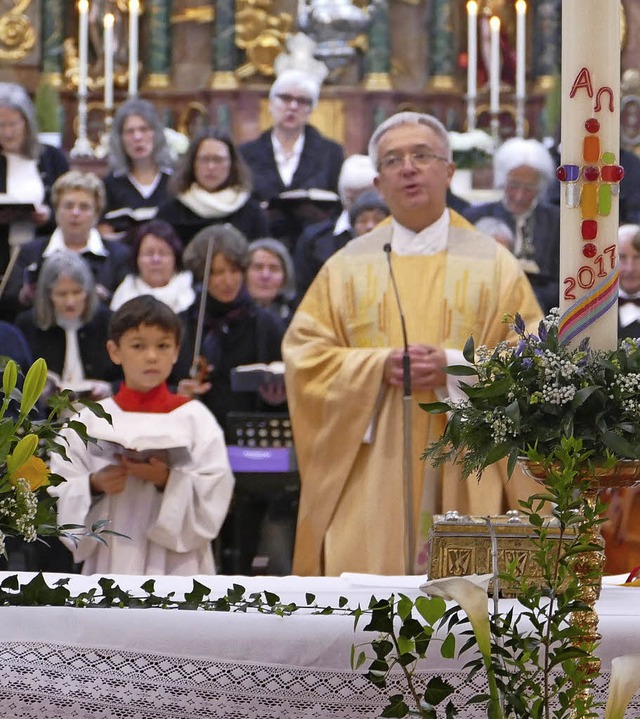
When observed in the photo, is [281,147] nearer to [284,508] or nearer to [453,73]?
[453,73]

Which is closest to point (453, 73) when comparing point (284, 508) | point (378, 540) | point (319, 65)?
point (319, 65)

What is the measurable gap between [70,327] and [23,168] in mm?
1391

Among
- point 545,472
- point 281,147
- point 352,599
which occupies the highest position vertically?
point 281,147

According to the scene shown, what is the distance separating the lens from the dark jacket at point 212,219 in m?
8.34

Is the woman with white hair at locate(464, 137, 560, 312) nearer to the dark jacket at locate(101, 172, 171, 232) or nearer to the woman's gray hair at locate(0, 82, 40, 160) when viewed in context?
the dark jacket at locate(101, 172, 171, 232)

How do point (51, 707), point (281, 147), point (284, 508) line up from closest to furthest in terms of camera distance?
1. point (51, 707)
2. point (284, 508)
3. point (281, 147)

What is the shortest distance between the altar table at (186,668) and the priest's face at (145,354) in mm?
2705

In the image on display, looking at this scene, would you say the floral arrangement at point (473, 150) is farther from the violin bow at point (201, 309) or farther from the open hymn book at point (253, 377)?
the open hymn book at point (253, 377)

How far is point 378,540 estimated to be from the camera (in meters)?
5.03

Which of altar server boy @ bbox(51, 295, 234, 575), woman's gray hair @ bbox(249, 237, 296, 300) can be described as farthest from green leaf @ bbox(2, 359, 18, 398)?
woman's gray hair @ bbox(249, 237, 296, 300)

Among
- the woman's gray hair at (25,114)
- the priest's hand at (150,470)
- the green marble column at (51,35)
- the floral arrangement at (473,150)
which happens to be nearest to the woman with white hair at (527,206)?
the floral arrangement at (473,150)

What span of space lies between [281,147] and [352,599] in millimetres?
6405

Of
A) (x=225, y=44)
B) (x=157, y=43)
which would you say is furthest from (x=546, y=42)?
(x=157, y=43)

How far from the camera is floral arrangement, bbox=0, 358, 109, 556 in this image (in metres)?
2.35
